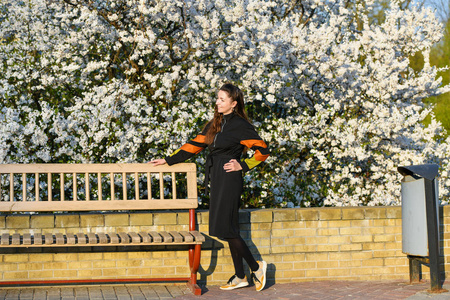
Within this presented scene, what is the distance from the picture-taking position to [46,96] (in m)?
9.67

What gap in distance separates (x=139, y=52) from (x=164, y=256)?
322cm

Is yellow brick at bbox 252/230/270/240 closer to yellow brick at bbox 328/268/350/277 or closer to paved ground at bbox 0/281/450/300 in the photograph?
paved ground at bbox 0/281/450/300

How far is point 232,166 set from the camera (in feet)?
21.6

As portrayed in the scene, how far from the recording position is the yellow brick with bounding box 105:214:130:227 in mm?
6906

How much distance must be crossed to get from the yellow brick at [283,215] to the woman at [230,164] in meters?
0.63

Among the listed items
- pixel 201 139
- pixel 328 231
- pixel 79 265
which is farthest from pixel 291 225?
pixel 79 265

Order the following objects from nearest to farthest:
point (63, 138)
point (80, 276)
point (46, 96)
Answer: point (80, 276), point (63, 138), point (46, 96)

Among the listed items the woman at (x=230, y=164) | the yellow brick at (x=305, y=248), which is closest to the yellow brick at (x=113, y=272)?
the woman at (x=230, y=164)

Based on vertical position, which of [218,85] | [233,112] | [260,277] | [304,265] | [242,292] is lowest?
[242,292]

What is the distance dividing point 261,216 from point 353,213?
1.05 meters

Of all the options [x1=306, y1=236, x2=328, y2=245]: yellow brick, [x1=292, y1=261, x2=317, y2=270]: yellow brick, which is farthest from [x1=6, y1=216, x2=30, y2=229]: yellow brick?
[x1=306, y1=236, x2=328, y2=245]: yellow brick

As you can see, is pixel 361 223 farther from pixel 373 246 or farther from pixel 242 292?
pixel 242 292

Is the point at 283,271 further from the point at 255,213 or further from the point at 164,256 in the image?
the point at 164,256

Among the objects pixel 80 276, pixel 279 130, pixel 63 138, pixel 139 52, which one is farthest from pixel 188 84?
pixel 80 276
